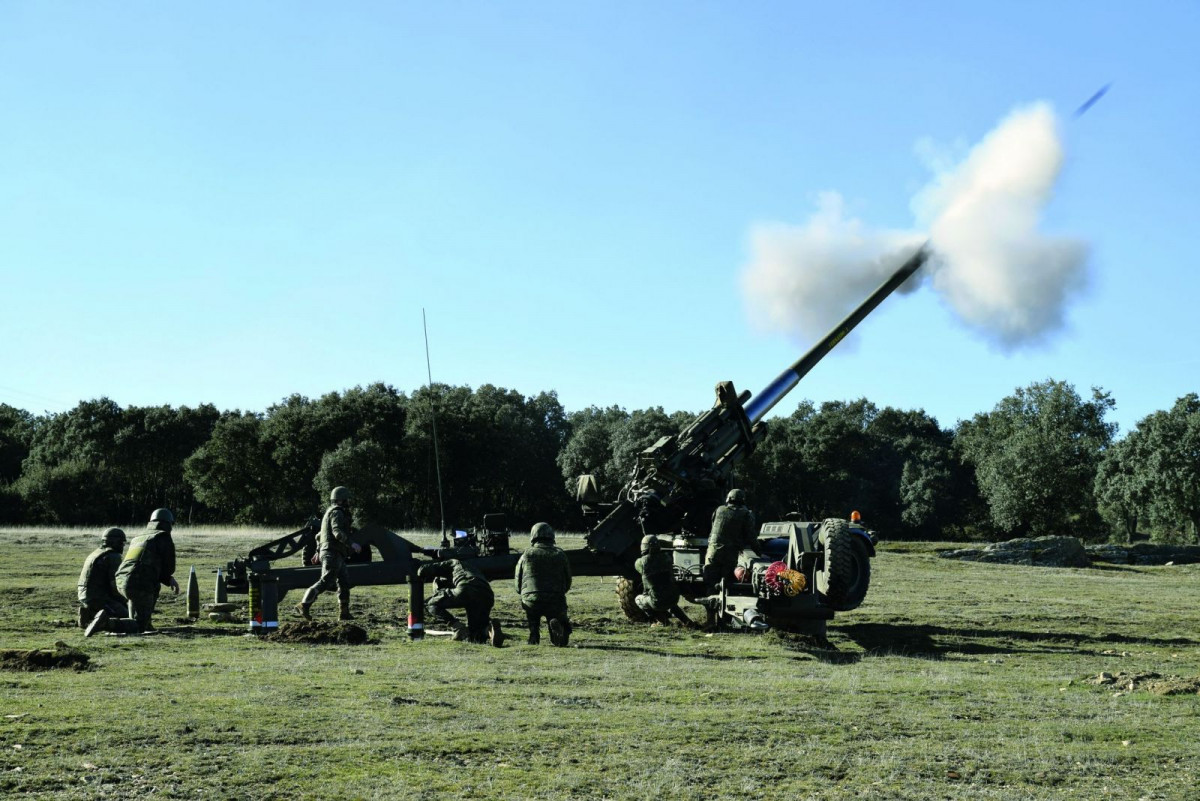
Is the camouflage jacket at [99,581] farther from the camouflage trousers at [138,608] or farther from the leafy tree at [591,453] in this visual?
the leafy tree at [591,453]

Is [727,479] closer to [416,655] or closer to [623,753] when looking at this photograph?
[416,655]

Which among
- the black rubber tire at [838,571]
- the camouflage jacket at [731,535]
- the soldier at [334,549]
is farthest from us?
the soldier at [334,549]

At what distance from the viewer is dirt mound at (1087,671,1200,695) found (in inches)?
432

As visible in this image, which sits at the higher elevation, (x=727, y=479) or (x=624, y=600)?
(x=727, y=479)

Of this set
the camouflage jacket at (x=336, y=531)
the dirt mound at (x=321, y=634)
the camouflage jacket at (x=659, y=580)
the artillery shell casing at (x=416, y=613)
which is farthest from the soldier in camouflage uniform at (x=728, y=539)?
the camouflage jacket at (x=336, y=531)

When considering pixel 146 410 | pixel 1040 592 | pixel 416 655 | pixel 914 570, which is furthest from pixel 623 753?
pixel 146 410

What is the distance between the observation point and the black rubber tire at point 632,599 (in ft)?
60.8

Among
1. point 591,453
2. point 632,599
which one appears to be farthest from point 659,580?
point 591,453

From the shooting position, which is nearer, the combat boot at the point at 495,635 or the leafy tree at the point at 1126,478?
the combat boot at the point at 495,635

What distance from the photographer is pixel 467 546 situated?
17.3 metres

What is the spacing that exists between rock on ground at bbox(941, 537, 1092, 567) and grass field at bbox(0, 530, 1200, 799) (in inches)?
817

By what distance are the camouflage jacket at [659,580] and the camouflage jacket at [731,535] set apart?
0.89 metres

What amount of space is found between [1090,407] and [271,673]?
260 ft

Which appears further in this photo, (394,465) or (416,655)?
(394,465)
